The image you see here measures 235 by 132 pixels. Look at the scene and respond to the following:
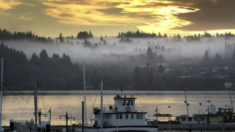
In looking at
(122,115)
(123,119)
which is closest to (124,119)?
(123,119)

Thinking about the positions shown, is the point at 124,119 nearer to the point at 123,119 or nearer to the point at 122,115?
the point at 123,119

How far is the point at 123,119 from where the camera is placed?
2950 inches

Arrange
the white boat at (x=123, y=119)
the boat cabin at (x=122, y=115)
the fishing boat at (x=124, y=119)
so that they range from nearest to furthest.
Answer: the white boat at (x=123, y=119) → the fishing boat at (x=124, y=119) → the boat cabin at (x=122, y=115)

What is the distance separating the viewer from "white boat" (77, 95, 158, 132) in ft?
243

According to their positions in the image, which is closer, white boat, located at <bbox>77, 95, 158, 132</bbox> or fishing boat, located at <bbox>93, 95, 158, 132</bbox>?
white boat, located at <bbox>77, 95, 158, 132</bbox>

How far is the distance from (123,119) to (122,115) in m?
0.59

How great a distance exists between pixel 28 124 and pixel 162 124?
94.8 ft

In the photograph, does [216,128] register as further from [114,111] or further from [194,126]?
[114,111]

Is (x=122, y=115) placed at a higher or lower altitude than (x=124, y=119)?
higher

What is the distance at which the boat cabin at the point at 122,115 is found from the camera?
74812 mm

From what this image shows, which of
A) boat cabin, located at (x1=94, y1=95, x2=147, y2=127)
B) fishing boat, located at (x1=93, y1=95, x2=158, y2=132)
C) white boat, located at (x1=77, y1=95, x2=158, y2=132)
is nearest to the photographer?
white boat, located at (x1=77, y1=95, x2=158, y2=132)

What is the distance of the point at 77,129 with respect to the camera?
252ft

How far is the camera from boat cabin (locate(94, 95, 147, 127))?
74.8 metres

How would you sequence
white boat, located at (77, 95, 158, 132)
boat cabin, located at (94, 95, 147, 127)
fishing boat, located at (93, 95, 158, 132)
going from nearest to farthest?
1. white boat, located at (77, 95, 158, 132)
2. fishing boat, located at (93, 95, 158, 132)
3. boat cabin, located at (94, 95, 147, 127)
